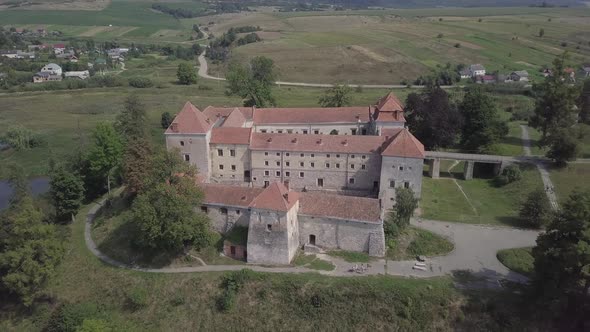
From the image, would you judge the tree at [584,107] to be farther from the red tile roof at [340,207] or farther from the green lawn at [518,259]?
the red tile roof at [340,207]

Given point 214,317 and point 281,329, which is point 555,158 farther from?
point 214,317

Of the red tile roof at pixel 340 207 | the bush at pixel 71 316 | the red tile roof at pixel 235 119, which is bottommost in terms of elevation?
the bush at pixel 71 316

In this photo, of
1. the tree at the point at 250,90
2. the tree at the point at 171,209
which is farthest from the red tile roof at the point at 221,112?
the tree at the point at 171,209

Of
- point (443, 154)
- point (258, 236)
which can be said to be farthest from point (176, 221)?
point (443, 154)

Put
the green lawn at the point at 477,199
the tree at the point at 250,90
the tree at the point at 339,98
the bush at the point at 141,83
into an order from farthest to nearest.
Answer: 1. the bush at the point at 141,83
2. the tree at the point at 250,90
3. the tree at the point at 339,98
4. the green lawn at the point at 477,199

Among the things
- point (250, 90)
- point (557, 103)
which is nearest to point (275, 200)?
point (250, 90)

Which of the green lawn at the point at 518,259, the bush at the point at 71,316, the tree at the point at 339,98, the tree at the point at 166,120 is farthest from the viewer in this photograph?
the tree at the point at 166,120

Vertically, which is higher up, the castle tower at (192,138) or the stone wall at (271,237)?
the castle tower at (192,138)
